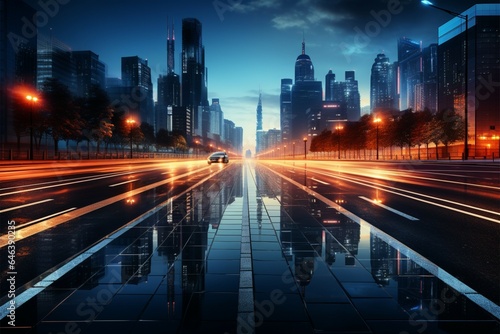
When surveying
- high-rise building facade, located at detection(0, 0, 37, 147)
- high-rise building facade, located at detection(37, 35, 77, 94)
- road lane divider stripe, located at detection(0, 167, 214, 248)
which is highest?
high-rise building facade, located at detection(37, 35, 77, 94)

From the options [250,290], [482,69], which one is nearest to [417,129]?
[250,290]

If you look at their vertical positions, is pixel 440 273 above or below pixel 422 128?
below

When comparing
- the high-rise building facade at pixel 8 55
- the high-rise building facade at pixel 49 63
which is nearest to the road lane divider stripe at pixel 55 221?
the high-rise building facade at pixel 8 55

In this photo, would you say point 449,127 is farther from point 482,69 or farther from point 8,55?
point 8,55

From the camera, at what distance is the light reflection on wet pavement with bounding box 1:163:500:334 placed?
3.31 metres

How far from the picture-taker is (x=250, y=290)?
4078 millimetres

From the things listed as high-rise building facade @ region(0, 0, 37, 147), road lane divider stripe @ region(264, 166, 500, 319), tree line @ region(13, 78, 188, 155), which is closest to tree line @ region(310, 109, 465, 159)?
tree line @ region(13, 78, 188, 155)

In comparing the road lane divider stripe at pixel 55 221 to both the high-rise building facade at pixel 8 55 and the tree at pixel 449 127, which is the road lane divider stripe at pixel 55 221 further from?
the high-rise building facade at pixel 8 55

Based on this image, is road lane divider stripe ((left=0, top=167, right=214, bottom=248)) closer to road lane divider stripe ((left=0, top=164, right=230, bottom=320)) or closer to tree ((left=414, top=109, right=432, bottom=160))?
road lane divider stripe ((left=0, top=164, right=230, bottom=320))

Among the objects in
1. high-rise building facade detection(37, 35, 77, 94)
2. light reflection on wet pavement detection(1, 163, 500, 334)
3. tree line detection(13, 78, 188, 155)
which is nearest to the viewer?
light reflection on wet pavement detection(1, 163, 500, 334)

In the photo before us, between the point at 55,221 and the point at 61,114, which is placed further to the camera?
the point at 61,114

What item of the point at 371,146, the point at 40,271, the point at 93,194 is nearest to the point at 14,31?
the point at 371,146

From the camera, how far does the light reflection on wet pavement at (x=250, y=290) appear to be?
3314 millimetres

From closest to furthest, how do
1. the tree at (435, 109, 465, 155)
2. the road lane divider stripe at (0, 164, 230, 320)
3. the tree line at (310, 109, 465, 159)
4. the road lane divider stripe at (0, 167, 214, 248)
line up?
1. the road lane divider stripe at (0, 164, 230, 320)
2. the road lane divider stripe at (0, 167, 214, 248)
3. the tree line at (310, 109, 465, 159)
4. the tree at (435, 109, 465, 155)
